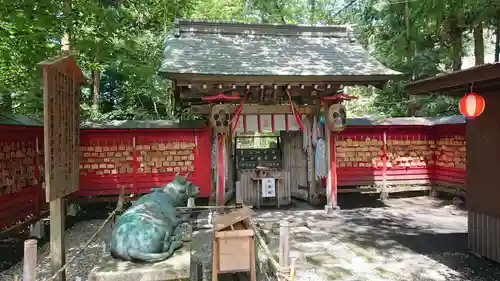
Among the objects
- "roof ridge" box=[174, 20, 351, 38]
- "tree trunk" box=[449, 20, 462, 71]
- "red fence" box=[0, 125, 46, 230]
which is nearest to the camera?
"red fence" box=[0, 125, 46, 230]

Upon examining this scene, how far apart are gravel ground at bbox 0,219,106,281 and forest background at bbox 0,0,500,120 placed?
14.4ft

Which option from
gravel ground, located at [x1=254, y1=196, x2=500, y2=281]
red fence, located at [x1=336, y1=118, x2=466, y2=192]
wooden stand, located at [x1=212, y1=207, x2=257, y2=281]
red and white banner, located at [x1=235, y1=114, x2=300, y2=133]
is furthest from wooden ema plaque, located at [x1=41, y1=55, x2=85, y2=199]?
red fence, located at [x1=336, y1=118, x2=466, y2=192]

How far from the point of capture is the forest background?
8664 millimetres

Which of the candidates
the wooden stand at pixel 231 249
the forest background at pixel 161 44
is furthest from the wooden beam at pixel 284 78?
the wooden stand at pixel 231 249

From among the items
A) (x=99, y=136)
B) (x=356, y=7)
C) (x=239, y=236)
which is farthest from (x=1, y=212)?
(x=356, y=7)

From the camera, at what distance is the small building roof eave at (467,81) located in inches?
192

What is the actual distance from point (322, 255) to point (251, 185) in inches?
180

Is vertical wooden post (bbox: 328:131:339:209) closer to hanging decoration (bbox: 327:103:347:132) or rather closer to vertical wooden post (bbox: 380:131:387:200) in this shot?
hanging decoration (bbox: 327:103:347:132)

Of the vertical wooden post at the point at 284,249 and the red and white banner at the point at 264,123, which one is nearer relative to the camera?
the vertical wooden post at the point at 284,249

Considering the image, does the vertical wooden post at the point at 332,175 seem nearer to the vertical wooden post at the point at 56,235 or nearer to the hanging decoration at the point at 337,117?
the hanging decoration at the point at 337,117

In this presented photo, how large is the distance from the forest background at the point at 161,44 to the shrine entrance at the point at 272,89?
201cm

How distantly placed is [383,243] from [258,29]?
8.23m

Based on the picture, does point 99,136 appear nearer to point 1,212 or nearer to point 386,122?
point 1,212

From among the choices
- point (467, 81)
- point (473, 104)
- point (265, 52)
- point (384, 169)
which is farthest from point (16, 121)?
point (384, 169)
